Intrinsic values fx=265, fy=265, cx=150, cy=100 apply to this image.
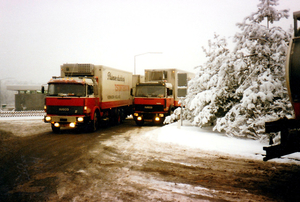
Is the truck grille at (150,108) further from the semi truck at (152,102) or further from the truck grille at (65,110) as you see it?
the truck grille at (65,110)

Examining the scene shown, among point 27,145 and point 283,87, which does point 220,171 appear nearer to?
point 283,87

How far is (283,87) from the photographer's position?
1059 centimetres

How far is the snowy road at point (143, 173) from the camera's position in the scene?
16.8 ft

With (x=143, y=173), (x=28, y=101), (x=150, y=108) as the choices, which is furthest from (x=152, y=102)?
(x=28, y=101)

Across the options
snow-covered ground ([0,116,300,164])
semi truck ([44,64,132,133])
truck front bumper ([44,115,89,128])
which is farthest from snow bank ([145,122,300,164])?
semi truck ([44,64,132,133])

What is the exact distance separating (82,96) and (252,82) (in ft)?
27.5

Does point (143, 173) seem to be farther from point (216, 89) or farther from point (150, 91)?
point (150, 91)

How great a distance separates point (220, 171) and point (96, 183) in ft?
10.4

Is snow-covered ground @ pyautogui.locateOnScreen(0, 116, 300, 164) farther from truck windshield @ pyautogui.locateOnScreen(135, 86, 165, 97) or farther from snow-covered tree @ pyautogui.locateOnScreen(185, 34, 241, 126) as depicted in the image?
truck windshield @ pyautogui.locateOnScreen(135, 86, 165, 97)

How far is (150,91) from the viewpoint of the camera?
18156mm

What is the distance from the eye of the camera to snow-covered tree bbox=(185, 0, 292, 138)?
1073 centimetres

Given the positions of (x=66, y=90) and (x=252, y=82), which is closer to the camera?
(x=252, y=82)

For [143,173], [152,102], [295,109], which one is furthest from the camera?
[152,102]

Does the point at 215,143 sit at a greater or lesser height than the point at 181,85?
lesser
